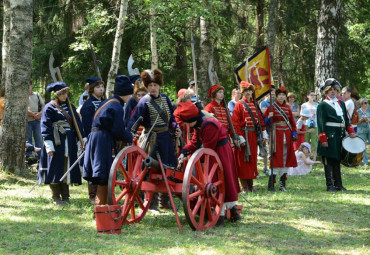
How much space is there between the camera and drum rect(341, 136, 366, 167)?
1075cm

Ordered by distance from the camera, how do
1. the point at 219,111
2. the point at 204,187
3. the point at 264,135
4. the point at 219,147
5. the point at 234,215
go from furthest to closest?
1. the point at 264,135
2. the point at 219,111
3. the point at 234,215
4. the point at 219,147
5. the point at 204,187

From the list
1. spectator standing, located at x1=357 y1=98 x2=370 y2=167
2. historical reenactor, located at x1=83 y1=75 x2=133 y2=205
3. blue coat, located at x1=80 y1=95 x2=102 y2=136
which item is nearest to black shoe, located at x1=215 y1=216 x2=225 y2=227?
historical reenactor, located at x1=83 y1=75 x2=133 y2=205

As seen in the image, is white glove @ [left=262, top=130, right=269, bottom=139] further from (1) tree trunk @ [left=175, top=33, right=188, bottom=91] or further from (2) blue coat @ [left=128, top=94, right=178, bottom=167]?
(1) tree trunk @ [left=175, top=33, right=188, bottom=91]

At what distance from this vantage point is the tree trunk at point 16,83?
38.3 ft

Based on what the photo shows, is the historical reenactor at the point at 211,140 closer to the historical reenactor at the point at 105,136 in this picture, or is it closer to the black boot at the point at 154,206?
the historical reenactor at the point at 105,136

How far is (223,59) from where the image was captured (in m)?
23.2

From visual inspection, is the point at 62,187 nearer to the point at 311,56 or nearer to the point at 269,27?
the point at 269,27

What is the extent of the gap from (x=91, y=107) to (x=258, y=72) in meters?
3.41

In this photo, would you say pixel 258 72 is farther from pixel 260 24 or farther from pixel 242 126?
pixel 260 24

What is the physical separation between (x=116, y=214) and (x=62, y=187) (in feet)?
8.67

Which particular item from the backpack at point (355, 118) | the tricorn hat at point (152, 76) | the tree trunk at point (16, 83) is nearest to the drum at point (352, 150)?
the tricorn hat at point (152, 76)

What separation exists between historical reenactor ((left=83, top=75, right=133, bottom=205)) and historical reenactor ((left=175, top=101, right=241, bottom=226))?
70 centimetres

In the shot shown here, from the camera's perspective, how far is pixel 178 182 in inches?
291

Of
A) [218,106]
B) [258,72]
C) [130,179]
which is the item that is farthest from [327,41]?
[130,179]
